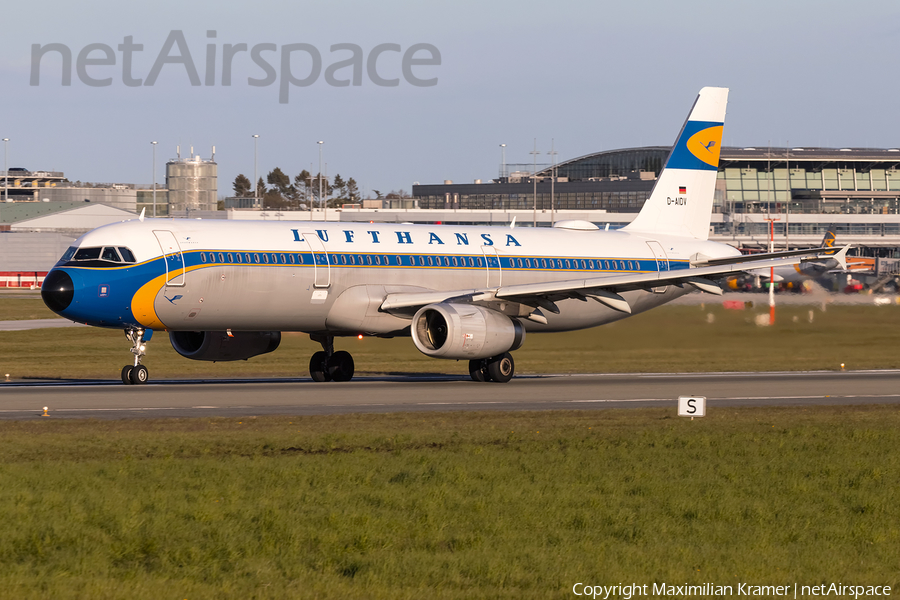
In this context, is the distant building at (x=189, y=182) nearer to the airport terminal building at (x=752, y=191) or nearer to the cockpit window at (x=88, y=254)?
the airport terminal building at (x=752, y=191)

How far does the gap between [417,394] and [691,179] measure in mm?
17410

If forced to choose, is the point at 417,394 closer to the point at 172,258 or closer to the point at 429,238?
the point at 429,238

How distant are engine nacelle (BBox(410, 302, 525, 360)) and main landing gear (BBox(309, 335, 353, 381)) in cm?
375

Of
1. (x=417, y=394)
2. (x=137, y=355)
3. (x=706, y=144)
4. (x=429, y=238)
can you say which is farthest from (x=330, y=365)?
(x=706, y=144)

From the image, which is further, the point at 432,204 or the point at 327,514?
the point at 432,204

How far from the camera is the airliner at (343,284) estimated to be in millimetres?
28594

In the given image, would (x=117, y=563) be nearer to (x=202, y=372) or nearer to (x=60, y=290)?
(x=60, y=290)

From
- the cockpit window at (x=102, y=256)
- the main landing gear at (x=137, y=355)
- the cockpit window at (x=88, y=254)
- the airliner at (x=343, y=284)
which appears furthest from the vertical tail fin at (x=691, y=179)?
the cockpit window at (x=88, y=254)

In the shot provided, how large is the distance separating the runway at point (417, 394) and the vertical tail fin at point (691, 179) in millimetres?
7233

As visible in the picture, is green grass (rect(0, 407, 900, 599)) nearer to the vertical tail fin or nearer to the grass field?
the grass field

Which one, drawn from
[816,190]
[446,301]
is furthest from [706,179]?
[816,190]

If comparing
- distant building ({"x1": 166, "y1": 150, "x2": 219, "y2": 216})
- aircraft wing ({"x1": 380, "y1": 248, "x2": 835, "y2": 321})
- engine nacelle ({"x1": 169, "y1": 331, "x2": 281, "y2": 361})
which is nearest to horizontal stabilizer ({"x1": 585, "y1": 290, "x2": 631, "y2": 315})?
aircraft wing ({"x1": 380, "y1": 248, "x2": 835, "y2": 321})

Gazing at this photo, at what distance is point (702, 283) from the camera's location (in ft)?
115

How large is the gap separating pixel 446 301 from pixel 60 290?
1022 cm
